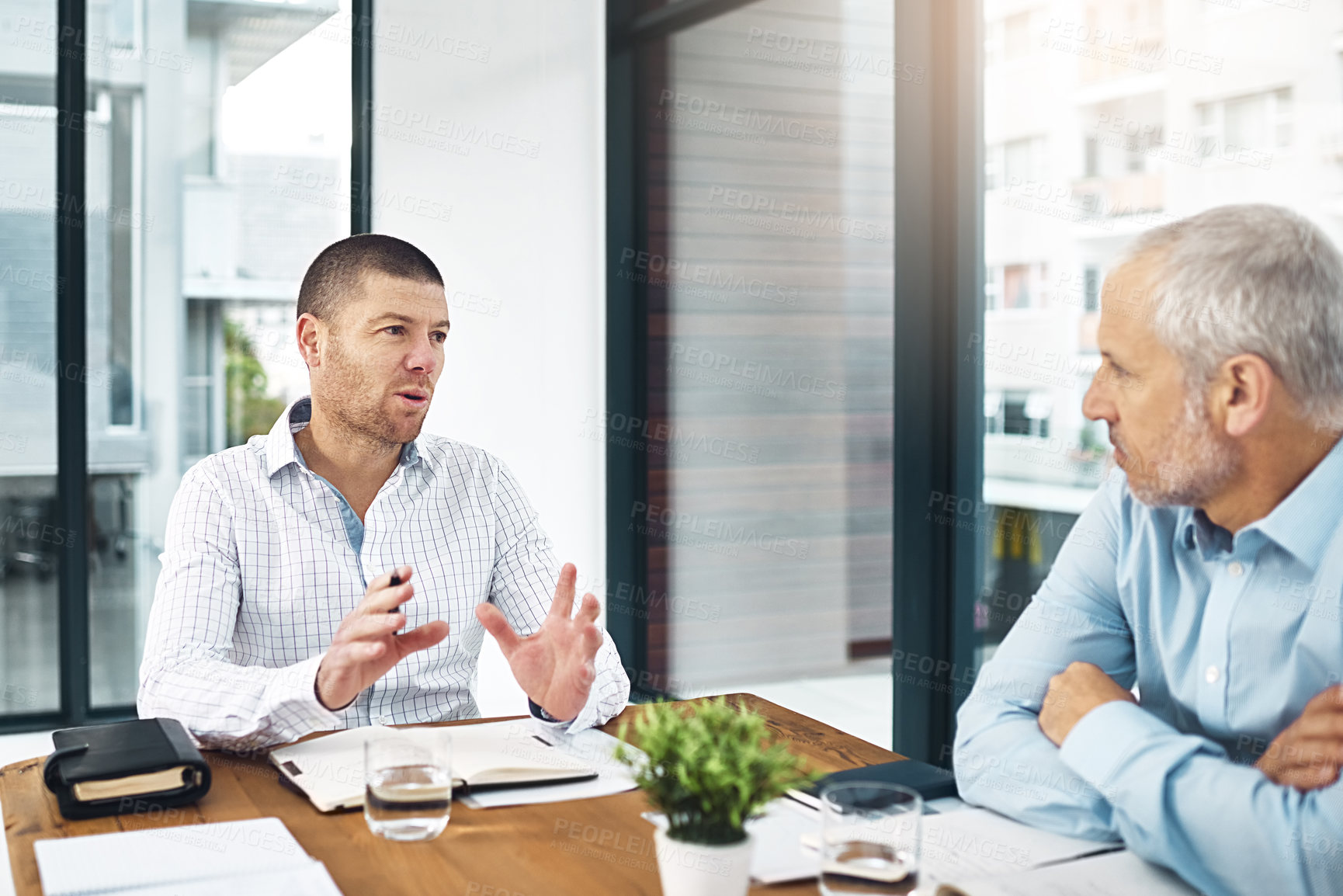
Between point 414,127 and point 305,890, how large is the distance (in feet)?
11.0

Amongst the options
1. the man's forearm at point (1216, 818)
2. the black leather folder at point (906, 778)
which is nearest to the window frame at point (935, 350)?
the black leather folder at point (906, 778)

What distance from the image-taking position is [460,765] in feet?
4.91

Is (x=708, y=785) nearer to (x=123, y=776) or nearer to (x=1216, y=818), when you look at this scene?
(x=1216, y=818)

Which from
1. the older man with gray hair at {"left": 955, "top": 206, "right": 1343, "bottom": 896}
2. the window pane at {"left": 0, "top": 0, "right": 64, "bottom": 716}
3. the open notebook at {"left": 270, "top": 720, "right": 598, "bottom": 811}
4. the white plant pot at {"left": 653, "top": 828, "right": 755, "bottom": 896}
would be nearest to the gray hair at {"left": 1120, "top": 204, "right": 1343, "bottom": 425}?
the older man with gray hair at {"left": 955, "top": 206, "right": 1343, "bottom": 896}

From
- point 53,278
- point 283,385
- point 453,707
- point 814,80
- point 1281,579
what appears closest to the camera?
point 1281,579

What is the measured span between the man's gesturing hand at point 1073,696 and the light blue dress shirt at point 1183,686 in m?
0.02

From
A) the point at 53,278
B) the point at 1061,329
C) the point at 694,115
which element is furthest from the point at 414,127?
the point at 1061,329

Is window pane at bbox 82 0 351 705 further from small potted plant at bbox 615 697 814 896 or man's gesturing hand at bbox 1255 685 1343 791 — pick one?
man's gesturing hand at bbox 1255 685 1343 791

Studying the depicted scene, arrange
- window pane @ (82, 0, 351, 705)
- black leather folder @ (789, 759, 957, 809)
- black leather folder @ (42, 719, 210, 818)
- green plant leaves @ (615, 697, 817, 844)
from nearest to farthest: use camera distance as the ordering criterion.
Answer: green plant leaves @ (615, 697, 817, 844)
black leather folder @ (42, 719, 210, 818)
black leather folder @ (789, 759, 957, 809)
window pane @ (82, 0, 351, 705)

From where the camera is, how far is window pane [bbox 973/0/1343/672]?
→ 206cm

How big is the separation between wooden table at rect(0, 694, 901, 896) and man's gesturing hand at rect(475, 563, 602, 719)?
0.27m

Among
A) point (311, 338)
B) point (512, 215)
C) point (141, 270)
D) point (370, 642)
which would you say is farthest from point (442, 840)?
point (512, 215)

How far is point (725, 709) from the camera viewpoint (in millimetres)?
1055

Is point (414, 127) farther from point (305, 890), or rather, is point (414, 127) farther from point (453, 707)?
point (305, 890)
